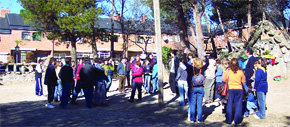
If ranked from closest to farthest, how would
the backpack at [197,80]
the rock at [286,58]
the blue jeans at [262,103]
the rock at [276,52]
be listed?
the backpack at [197,80], the blue jeans at [262,103], the rock at [286,58], the rock at [276,52]

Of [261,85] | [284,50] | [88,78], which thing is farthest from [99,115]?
[284,50]

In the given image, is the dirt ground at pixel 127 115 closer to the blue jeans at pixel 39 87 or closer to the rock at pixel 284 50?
the blue jeans at pixel 39 87

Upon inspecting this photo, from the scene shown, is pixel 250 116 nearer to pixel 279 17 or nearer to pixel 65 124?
pixel 65 124

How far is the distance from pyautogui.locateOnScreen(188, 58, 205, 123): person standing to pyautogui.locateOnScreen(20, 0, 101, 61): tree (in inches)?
579

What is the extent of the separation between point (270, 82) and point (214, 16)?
19438 mm

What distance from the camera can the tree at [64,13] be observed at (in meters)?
20.0

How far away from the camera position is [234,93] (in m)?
6.48

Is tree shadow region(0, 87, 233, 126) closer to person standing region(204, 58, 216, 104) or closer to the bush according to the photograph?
person standing region(204, 58, 216, 104)

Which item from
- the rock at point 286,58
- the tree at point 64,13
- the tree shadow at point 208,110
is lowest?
the tree shadow at point 208,110

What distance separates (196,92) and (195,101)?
Answer: 25 centimetres

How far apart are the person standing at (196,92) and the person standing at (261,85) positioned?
152cm

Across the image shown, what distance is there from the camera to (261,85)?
7.00m

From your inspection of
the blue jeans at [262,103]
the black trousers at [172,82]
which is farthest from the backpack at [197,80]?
the black trousers at [172,82]

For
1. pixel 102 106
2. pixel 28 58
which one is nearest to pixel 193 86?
pixel 102 106
